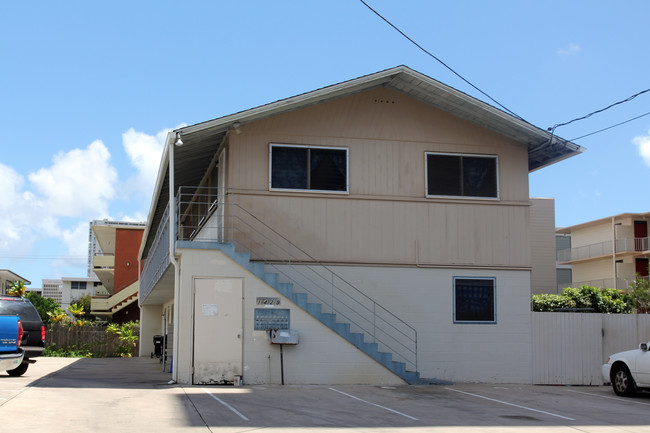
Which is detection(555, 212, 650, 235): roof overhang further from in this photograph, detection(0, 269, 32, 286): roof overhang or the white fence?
detection(0, 269, 32, 286): roof overhang

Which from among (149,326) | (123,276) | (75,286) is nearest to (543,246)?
(149,326)

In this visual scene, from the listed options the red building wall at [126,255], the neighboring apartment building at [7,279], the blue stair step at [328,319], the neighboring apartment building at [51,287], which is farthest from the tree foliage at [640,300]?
the neighboring apartment building at [51,287]

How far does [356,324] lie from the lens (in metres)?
18.1

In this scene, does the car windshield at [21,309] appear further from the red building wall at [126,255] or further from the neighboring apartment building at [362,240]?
the red building wall at [126,255]

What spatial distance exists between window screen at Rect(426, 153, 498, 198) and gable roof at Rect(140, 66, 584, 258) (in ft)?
3.29

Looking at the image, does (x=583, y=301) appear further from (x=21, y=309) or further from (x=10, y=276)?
(x=10, y=276)

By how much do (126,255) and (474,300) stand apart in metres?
35.7

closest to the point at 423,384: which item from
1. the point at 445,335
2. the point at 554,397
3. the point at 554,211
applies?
the point at 445,335

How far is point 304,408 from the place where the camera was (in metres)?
12.6

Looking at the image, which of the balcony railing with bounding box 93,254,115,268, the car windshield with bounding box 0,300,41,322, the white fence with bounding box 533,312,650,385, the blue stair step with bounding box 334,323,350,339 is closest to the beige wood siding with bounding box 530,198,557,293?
the white fence with bounding box 533,312,650,385

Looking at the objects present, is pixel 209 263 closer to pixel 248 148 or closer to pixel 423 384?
pixel 248 148

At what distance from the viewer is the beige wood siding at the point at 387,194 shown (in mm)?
18000

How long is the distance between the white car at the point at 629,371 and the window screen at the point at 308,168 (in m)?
7.44

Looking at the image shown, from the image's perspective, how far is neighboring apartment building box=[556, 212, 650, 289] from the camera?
52.1m
